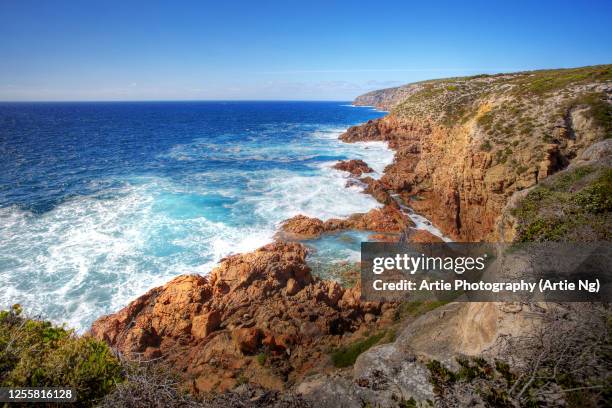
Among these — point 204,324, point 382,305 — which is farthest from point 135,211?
point 382,305

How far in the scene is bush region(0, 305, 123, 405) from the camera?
23.6ft

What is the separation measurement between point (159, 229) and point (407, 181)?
24154mm

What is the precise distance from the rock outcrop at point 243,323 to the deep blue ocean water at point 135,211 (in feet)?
10.1

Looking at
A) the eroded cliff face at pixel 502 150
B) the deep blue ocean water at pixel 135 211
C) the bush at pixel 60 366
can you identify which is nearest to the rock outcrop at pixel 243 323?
the deep blue ocean water at pixel 135 211

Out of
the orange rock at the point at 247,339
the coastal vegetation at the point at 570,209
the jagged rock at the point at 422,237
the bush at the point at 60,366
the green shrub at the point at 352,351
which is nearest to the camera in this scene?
the bush at the point at 60,366

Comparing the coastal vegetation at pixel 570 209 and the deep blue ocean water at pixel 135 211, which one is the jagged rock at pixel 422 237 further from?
the coastal vegetation at pixel 570 209

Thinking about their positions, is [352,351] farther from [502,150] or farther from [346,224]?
[502,150]

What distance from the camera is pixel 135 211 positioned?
30.2 m

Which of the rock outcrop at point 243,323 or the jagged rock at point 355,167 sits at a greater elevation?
the jagged rock at point 355,167

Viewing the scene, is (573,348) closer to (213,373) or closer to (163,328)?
(213,373)

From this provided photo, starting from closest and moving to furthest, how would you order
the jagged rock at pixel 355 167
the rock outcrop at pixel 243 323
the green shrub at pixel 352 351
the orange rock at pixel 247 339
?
the green shrub at pixel 352 351, the rock outcrop at pixel 243 323, the orange rock at pixel 247 339, the jagged rock at pixel 355 167

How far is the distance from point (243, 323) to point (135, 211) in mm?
20048

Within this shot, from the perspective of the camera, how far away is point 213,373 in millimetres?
12836

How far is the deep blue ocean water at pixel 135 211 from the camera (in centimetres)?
1977
